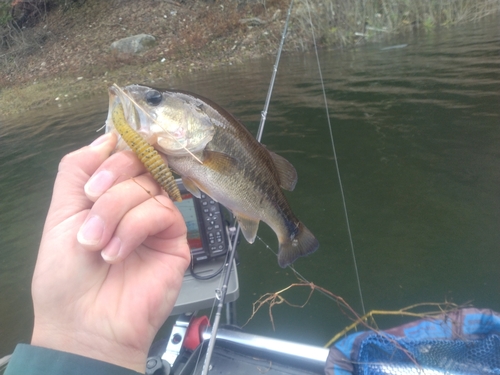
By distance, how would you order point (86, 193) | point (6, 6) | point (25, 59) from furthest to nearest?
point (6, 6) < point (25, 59) < point (86, 193)

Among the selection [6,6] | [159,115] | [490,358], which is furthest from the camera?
[6,6]

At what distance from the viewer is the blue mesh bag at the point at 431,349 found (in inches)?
75.6

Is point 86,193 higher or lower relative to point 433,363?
higher

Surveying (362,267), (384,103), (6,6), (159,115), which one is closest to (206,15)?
(6,6)

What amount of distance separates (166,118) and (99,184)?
0.50 m

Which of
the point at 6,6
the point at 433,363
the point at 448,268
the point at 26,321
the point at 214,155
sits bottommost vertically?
the point at 448,268

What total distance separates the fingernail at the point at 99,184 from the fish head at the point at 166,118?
0.29 meters

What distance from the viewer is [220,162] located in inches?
70.0

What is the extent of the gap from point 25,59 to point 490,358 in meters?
24.9

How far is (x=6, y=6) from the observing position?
23609 millimetres

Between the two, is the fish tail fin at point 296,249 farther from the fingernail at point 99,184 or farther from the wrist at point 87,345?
the fingernail at point 99,184

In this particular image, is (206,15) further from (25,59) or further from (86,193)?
(86,193)

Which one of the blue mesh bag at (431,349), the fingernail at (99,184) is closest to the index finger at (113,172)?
the fingernail at (99,184)

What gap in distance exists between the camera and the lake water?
415cm
